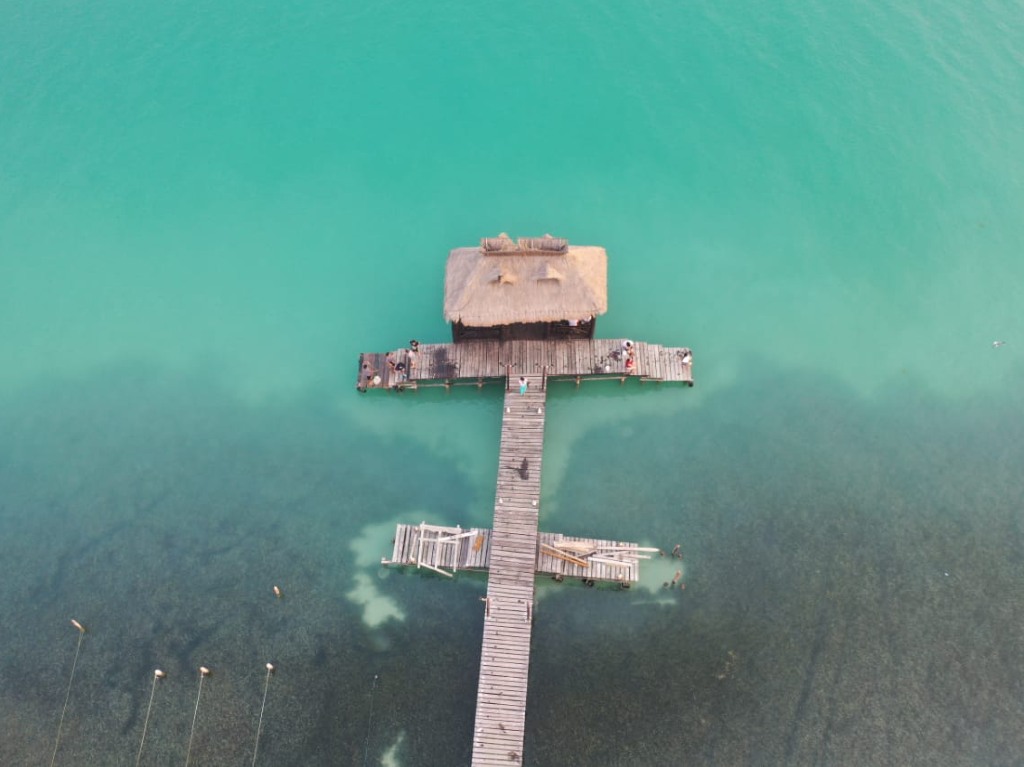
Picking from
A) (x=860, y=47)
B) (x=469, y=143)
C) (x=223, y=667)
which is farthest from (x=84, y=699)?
(x=860, y=47)

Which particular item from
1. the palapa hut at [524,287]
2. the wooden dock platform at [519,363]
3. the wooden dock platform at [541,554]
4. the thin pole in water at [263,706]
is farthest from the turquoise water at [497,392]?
the palapa hut at [524,287]

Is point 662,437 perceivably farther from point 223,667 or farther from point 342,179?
point 342,179

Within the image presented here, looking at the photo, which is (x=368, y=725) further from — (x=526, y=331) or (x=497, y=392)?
(x=526, y=331)

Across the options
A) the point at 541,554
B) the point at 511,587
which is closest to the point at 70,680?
the point at 511,587

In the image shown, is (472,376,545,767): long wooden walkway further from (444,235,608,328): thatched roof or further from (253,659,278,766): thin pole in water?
(253,659,278,766): thin pole in water

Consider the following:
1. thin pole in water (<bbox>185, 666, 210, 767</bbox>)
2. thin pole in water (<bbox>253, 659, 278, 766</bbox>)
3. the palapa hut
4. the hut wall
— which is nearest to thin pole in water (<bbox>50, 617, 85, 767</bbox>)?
thin pole in water (<bbox>185, 666, 210, 767</bbox>)

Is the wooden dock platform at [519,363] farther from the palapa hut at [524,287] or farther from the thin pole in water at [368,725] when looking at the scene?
the thin pole in water at [368,725]
